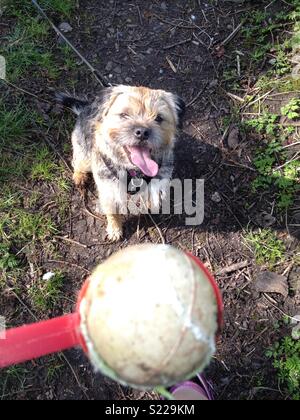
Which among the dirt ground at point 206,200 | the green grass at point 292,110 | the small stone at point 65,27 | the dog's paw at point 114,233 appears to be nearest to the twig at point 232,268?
the dirt ground at point 206,200

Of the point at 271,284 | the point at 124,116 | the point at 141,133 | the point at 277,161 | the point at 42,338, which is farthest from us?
the point at 277,161

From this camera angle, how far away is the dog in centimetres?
316

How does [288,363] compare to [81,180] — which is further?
[81,180]

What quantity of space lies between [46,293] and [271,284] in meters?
1.76

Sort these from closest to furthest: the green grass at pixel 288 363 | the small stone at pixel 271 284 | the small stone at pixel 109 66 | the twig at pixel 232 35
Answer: the green grass at pixel 288 363
the small stone at pixel 271 284
the small stone at pixel 109 66
the twig at pixel 232 35

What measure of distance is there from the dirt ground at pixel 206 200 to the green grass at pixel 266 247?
0.21 ft

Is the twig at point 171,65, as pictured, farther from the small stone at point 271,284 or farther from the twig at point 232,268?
the small stone at point 271,284

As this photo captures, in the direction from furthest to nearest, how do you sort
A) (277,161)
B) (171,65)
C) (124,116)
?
1. (171,65)
2. (277,161)
3. (124,116)

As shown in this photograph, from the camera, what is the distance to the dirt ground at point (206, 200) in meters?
3.39

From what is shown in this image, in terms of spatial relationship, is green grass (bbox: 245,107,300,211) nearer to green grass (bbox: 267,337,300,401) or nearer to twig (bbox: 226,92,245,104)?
twig (bbox: 226,92,245,104)

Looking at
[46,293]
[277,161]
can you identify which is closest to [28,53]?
[46,293]

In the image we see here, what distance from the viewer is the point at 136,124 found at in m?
3.11

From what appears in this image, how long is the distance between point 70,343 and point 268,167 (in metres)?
2.67

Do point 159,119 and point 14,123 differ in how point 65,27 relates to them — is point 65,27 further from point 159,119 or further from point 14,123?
point 159,119
